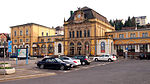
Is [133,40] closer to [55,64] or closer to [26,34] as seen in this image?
[55,64]

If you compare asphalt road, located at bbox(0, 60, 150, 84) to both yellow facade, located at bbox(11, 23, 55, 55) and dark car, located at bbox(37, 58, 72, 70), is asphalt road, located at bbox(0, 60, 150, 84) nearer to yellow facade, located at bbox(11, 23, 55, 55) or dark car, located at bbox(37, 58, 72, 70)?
dark car, located at bbox(37, 58, 72, 70)

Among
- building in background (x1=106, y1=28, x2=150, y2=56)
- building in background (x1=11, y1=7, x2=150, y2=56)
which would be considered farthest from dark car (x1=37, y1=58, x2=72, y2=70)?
building in background (x1=106, y1=28, x2=150, y2=56)

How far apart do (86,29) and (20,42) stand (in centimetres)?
3237

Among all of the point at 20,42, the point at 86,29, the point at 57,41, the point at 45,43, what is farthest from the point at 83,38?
the point at 20,42

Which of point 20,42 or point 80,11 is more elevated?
point 80,11

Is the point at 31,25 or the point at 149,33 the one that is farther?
the point at 31,25

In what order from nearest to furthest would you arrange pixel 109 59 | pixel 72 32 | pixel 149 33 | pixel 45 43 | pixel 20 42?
pixel 109 59, pixel 149 33, pixel 72 32, pixel 45 43, pixel 20 42

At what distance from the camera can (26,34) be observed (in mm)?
70375

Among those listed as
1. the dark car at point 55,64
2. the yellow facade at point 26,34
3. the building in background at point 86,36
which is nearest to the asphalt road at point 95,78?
the dark car at point 55,64

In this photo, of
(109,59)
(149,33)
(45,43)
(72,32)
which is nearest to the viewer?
(109,59)

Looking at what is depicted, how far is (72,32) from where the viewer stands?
58.0 m

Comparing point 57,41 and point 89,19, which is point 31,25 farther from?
point 89,19

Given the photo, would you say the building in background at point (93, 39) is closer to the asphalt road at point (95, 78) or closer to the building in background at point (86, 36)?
the building in background at point (86, 36)

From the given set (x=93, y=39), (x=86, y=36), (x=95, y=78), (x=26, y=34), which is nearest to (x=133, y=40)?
(x=93, y=39)
